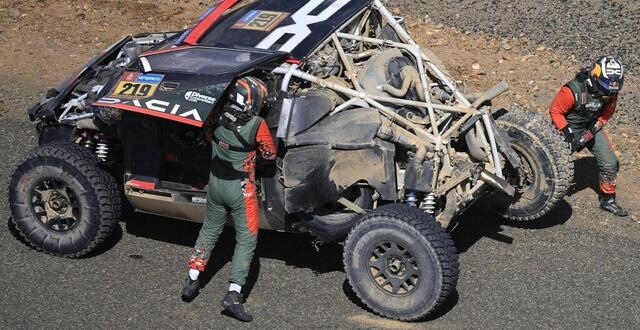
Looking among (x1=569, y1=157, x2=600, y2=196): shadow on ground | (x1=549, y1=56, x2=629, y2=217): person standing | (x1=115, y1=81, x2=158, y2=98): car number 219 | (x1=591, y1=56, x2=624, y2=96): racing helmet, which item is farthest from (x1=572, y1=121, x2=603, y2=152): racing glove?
(x1=115, y1=81, x2=158, y2=98): car number 219

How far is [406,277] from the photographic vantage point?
21.9 feet

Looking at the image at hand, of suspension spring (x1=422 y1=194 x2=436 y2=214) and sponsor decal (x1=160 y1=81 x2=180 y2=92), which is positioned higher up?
sponsor decal (x1=160 y1=81 x2=180 y2=92)

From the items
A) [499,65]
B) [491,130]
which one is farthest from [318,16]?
[499,65]

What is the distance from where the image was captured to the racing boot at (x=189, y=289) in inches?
279

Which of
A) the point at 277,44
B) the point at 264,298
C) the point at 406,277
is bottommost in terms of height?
the point at 264,298

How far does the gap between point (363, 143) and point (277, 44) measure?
1235 mm

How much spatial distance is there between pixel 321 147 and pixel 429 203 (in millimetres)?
906

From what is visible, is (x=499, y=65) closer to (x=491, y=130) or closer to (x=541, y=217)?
(x=541, y=217)

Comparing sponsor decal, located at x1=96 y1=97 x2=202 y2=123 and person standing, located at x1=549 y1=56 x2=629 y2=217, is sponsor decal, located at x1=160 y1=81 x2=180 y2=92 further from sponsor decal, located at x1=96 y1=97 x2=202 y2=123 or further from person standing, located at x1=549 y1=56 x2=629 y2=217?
person standing, located at x1=549 y1=56 x2=629 y2=217

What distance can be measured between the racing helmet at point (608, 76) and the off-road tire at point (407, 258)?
2.65 metres

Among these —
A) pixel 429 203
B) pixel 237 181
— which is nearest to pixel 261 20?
pixel 237 181

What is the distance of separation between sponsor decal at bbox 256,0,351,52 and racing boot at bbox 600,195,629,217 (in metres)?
3.14

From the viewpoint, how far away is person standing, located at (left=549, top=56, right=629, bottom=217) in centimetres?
836

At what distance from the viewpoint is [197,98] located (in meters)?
6.63
